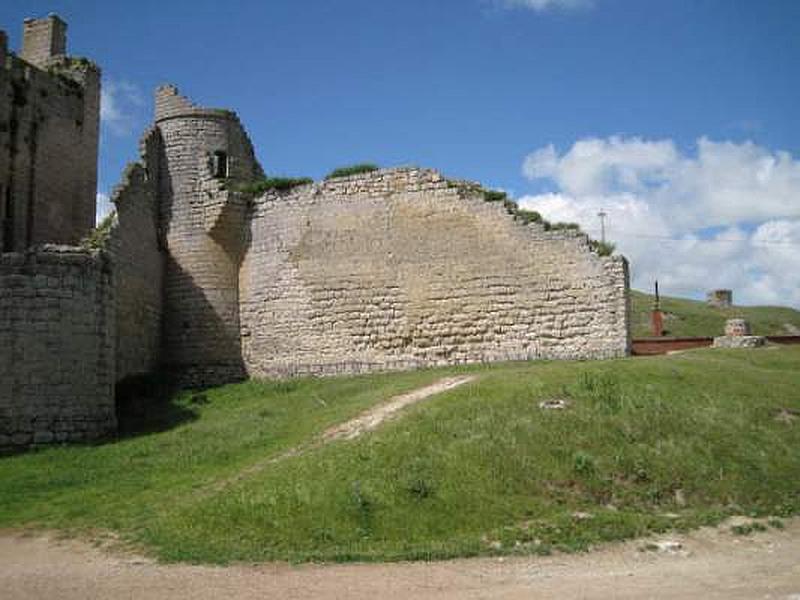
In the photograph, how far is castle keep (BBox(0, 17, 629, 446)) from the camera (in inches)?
830

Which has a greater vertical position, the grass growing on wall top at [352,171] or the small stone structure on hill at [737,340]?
the grass growing on wall top at [352,171]

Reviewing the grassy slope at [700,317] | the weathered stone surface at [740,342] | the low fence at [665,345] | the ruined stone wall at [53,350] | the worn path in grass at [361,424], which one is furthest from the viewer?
the grassy slope at [700,317]

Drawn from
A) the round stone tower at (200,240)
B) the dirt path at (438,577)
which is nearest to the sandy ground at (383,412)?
the dirt path at (438,577)

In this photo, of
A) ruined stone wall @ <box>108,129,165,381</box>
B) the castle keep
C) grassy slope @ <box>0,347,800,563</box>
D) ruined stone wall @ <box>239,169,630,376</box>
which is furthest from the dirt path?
ruined stone wall @ <box>108,129,165,381</box>

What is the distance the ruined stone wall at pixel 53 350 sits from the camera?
54.7 ft

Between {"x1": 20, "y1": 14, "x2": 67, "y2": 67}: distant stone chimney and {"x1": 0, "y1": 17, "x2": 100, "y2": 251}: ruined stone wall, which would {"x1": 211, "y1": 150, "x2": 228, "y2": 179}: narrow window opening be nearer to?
{"x1": 0, "y1": 17, "x2": 100, "y2": 251}: ruined stone wall

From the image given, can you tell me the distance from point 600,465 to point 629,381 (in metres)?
3.55

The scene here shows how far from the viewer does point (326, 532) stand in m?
10.2

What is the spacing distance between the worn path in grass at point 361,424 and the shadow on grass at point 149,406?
5.46m

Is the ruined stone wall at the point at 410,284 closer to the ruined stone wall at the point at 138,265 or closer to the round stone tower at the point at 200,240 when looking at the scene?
the round stone tower at the point at 200,240

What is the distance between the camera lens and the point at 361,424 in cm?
1472

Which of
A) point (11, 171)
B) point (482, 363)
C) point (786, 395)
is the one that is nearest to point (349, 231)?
point (482, 363)

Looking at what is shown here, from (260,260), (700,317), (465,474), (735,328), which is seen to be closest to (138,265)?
(260,260)

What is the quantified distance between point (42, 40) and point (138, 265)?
369 inches
